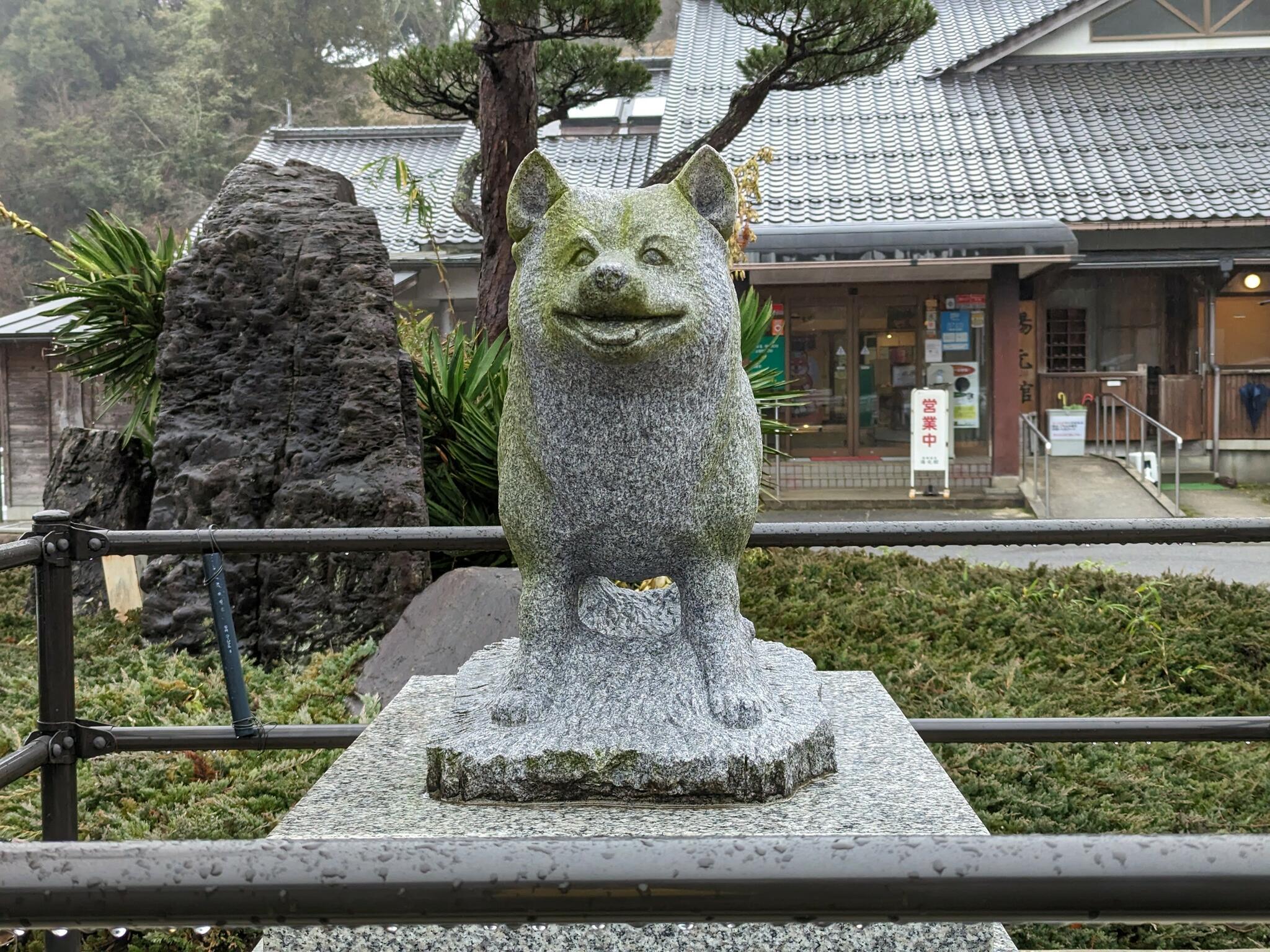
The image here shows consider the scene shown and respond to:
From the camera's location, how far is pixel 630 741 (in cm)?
230

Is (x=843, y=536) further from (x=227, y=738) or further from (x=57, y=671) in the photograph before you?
(x=57, y=671)

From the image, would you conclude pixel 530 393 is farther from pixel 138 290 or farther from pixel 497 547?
pixel 138 290

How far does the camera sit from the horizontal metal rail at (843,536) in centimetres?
281

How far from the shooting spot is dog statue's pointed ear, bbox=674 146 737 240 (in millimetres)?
2396

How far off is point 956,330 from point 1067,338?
185 cm

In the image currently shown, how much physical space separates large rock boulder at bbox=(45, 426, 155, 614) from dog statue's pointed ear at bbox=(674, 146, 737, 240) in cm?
442

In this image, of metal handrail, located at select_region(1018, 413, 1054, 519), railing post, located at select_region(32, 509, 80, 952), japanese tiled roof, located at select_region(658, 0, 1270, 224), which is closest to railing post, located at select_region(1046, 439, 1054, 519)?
metal handrail, located at select_region(1018, 413, 1054, 519)

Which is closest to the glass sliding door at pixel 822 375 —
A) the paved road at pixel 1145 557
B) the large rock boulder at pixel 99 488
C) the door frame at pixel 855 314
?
the door frame at pixel 855 314

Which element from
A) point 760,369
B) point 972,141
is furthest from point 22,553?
point 972,141

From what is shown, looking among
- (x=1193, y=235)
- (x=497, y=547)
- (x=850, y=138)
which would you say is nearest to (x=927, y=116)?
(x=850, y=138)

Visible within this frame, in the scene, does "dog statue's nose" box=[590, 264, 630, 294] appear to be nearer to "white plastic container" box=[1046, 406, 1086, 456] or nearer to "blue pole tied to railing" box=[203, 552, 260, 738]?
"blue pole tied to railing" box=[203, 552, 260, 738]

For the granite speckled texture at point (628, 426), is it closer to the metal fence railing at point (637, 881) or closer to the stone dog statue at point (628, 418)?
the stone dog statue at point (628, 418)

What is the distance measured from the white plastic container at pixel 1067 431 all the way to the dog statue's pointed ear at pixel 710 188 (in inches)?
434

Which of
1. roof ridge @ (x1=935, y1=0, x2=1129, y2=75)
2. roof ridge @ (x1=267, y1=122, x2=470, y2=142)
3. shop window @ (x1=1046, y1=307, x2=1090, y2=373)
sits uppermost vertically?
roof ridge @ (x1=935, y1=0, x2=1129, y2=75)
